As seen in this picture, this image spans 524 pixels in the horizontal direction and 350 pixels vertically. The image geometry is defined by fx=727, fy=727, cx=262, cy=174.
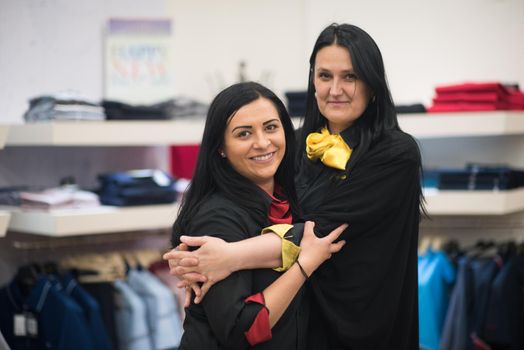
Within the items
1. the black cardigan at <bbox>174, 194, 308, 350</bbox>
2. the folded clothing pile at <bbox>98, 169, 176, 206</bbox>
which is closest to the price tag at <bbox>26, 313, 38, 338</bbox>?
the folded clothing pile at <bbox>98, 169, 176, 206</bbox>

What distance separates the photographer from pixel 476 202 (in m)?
4.18

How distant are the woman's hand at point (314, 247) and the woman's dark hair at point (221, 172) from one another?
0.13m

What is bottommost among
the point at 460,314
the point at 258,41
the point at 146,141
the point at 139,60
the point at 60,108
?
the point at 460,314

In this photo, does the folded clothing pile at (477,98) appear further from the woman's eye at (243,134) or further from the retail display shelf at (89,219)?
the woman's eye at (243,134)

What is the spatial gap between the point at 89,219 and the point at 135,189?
1.12ft

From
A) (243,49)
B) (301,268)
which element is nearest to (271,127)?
(301,268)

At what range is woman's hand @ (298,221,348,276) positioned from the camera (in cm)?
202

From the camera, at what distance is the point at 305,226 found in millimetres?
2092

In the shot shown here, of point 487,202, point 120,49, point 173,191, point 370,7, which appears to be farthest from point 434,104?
point 120,49

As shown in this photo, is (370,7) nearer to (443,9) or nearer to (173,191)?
(443,9)

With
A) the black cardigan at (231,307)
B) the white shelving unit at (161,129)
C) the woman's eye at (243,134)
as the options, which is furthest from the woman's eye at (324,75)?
the white shelving unit at (161,129)

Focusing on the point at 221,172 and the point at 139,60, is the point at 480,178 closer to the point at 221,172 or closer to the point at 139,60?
the point at 139,60

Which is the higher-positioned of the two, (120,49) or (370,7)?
(370,7)

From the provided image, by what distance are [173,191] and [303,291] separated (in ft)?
7.33
